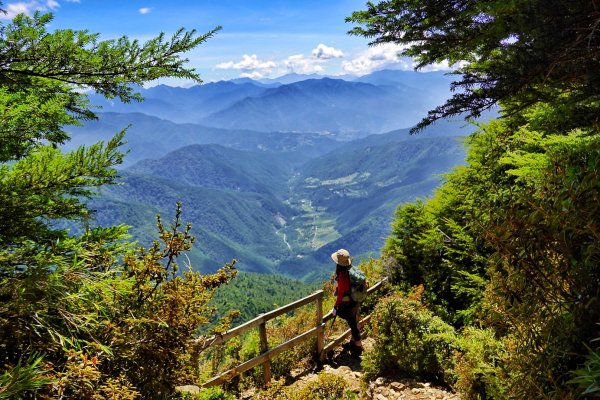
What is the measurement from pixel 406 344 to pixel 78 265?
16.8ft

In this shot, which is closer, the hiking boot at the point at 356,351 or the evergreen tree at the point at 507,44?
the evergreen tree at the point at 507,44

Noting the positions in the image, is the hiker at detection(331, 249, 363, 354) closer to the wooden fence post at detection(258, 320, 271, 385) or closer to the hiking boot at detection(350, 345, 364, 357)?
the hiking boot at detection(350, 345, 364, 357)

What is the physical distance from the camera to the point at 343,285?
24.6 ft

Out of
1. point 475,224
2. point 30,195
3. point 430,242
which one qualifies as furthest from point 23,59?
point 430,242

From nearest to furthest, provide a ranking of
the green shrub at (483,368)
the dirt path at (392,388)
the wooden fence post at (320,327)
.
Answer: the green shrub at (483,368) → the dirt path at (392,388) → the wooden fence post at (320,327)

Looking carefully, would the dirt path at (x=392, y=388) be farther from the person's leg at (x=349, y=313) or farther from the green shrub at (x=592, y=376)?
the green shrub at (x=592, y=376)

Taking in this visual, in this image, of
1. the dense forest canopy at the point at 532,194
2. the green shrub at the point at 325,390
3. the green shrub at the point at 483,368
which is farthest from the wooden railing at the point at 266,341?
the green shrub at the point at 483,368

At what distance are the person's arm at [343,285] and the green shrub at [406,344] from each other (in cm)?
95

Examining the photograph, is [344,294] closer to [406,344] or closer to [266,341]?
[406,344]

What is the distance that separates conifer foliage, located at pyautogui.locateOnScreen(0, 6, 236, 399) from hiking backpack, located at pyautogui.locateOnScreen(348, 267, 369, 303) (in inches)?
167

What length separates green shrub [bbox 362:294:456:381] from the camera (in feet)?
19.7

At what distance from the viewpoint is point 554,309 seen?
2062mm

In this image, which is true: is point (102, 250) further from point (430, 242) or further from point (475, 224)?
point (430, 242)

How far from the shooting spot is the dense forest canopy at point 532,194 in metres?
1.91
